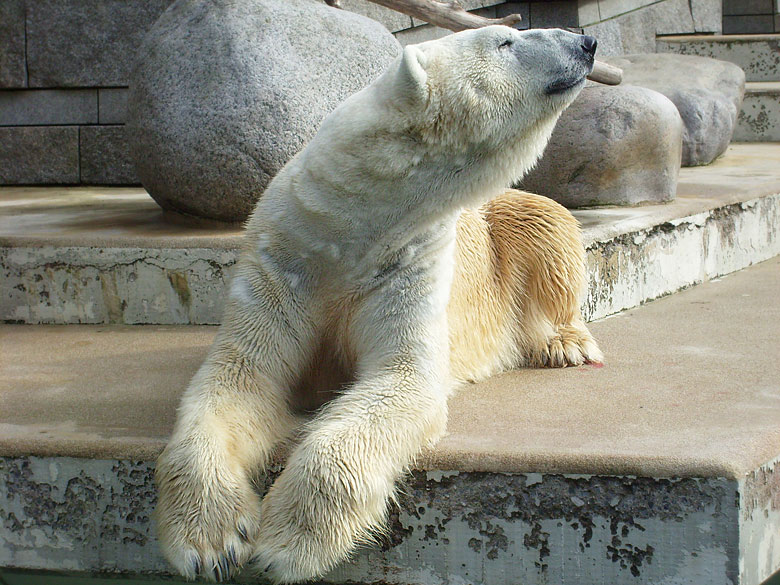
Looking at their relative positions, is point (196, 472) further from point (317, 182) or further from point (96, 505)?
point (317, 182)

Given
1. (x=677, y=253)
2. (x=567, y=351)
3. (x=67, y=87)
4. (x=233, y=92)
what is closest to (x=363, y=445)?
(x=567, y=351)

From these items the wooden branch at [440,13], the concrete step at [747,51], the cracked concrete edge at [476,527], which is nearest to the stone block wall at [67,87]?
the wooden branch at [440,13]

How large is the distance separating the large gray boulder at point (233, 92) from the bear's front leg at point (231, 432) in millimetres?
1563

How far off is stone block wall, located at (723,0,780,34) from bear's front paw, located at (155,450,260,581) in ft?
42.6

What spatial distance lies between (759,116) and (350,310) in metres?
7.63

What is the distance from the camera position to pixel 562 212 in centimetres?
363

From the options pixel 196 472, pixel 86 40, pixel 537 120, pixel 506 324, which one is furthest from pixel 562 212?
pixel 86 40

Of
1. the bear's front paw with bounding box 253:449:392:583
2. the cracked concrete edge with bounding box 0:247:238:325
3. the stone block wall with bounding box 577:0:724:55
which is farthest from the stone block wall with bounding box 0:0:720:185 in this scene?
the bear's front paw with bounding box 253:449:392:583

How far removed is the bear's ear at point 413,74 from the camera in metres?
2.29

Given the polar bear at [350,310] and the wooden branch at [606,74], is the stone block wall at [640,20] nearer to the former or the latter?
the wooden branch at [606,74]

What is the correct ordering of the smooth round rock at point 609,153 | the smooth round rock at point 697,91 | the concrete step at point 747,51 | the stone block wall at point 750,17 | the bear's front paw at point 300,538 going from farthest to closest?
the stone block wall at point 750,17, the concrete step at point 747,51, the smooth round rock at point 697,91, the smooth round rock at point 609,153, the bear's front paw at point 300,538

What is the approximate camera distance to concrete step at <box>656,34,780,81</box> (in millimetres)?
10633

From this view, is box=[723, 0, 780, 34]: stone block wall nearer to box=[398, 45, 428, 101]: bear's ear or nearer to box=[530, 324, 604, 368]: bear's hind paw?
box=[530, 324, 604, 368]: bear's hind paw

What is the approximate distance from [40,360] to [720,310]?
2.63m
